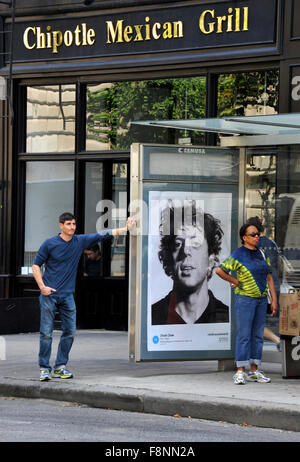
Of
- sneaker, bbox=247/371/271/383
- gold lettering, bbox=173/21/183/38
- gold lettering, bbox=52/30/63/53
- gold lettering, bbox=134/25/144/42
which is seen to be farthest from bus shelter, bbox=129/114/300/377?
gold lettering, bbox=52/30/63/53

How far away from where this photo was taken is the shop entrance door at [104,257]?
17234mm

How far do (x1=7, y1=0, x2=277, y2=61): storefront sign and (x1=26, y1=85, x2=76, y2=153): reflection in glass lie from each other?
0.57 m

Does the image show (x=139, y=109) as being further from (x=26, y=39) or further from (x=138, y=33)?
(x=26, y=39)

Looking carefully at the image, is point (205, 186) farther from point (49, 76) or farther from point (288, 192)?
point (49, 76)

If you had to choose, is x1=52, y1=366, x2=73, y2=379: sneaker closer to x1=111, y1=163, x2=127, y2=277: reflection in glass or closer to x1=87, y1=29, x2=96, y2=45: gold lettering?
x1=111, y1=163, x2=127, y2=277: reflection in glass

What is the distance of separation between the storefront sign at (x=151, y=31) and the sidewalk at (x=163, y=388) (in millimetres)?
4741

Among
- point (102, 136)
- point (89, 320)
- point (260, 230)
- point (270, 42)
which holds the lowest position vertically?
point (89, 320)

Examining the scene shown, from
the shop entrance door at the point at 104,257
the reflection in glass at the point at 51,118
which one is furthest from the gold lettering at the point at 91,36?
the shop entrance door at the point at 104,257

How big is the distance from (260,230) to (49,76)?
283 inches

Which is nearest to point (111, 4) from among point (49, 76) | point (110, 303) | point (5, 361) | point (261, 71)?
point (49, 76)

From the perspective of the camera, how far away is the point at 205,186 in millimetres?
12055

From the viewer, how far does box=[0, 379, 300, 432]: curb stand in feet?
31.2

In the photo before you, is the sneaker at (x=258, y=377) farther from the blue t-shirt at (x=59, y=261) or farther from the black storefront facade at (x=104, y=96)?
the black storefront facade at (x=104, y=96)

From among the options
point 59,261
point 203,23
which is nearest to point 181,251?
point 59,261
